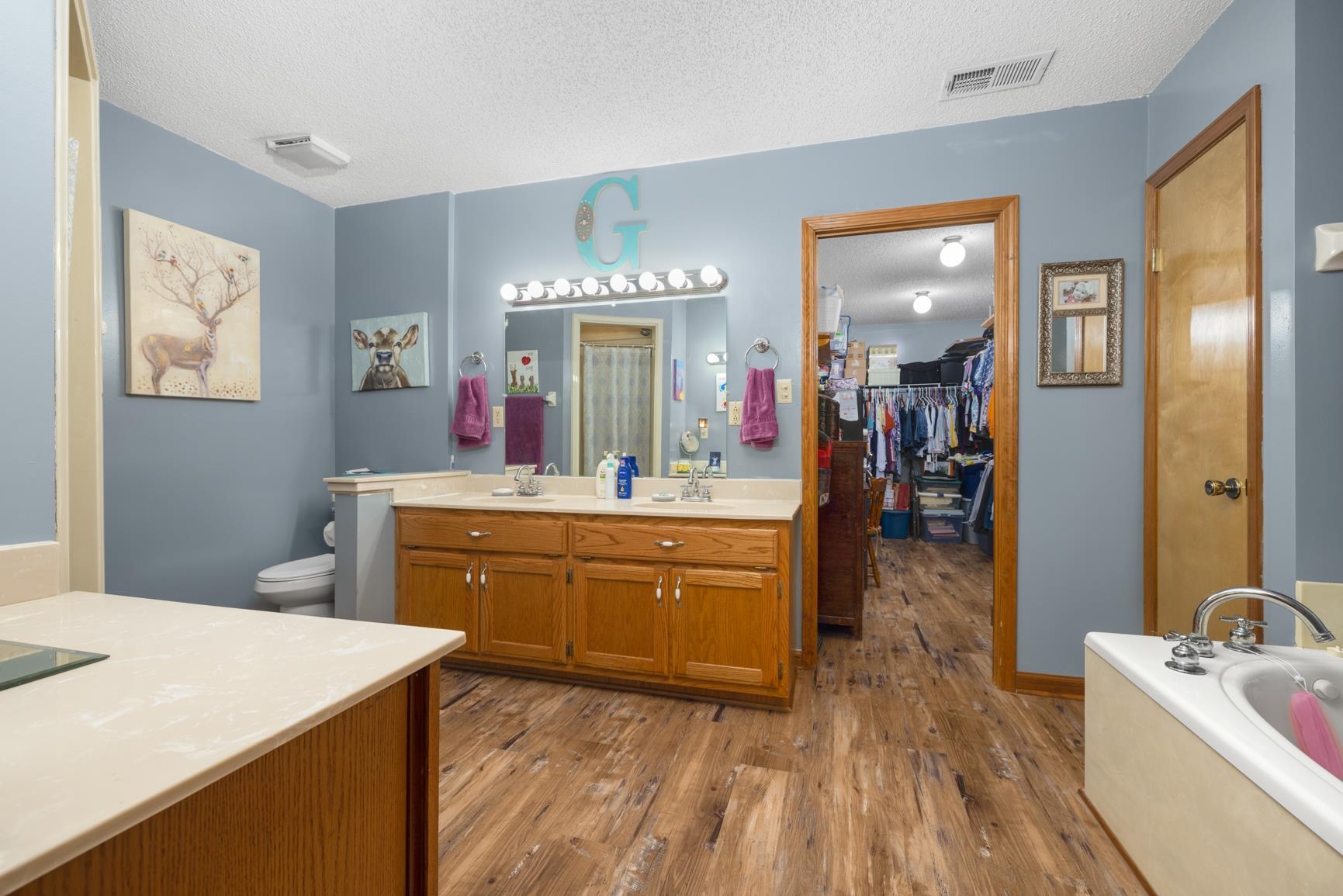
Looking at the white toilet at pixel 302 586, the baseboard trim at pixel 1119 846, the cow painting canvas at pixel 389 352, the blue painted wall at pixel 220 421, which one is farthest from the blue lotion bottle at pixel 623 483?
the baseboard trim at pixel 1119 846

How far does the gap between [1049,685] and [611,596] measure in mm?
1900

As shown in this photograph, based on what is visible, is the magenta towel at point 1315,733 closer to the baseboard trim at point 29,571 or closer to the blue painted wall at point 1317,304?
the blue painted wall at point 1317,304

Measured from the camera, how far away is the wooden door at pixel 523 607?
248 cm

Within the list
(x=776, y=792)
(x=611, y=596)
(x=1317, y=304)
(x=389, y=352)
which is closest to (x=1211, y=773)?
(x=776, y=792)

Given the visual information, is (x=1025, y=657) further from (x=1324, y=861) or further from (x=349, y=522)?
(x=349, y=522)

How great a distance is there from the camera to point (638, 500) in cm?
281

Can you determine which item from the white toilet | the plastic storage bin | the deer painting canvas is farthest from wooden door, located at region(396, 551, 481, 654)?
the plastic storage bin

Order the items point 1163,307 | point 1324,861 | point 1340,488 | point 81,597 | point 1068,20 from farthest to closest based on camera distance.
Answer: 1. point 1163,307
2. point 1068,20
3. point 1340,488
4. point 81,597
5. point 1324,861

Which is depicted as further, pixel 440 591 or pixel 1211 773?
pixel 440 591

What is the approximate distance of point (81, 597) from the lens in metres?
1.00

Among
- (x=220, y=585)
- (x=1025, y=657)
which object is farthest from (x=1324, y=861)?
(x=220, y=585)

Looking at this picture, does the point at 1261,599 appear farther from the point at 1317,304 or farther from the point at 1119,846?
the point at 1317,304

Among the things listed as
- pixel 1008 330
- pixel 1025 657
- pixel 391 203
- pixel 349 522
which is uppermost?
pixel 391 203

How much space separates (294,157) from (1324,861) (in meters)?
3.98
